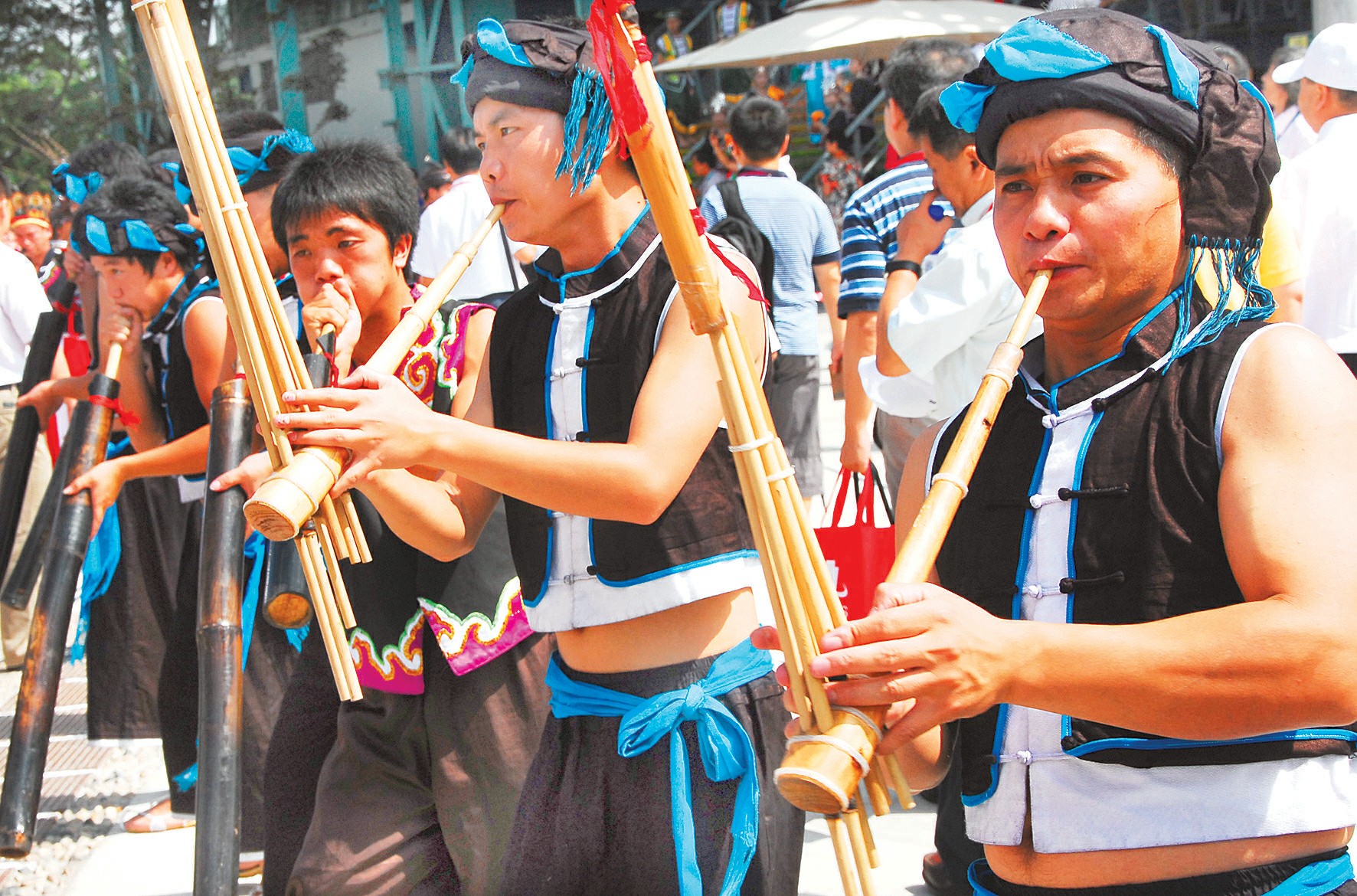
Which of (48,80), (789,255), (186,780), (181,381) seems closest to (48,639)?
(181,381)

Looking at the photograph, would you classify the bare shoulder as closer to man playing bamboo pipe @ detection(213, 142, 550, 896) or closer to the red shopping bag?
man playing bamboo pipe @ detection(213, 142, 550, 896)

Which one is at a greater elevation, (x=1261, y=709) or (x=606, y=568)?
(x=1261, y=709)

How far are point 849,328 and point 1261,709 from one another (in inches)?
123

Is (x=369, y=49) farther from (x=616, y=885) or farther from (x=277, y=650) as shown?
(x=616, y=885)

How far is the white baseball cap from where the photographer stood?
3668 millimetres

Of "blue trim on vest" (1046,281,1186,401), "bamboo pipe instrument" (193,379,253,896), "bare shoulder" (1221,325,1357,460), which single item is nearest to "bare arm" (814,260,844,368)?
"bamboo pipe instrument" (193,379,253,896)

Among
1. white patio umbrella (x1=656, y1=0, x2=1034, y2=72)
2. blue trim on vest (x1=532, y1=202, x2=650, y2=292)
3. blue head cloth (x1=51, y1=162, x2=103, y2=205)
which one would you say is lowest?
blue trim on vest (x1=532, y1=202, x2=650, y2=292)

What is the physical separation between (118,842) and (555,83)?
2973 millimetres

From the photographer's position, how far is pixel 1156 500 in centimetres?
127

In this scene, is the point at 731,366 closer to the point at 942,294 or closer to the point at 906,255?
the point at 942,294

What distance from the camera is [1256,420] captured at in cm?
121

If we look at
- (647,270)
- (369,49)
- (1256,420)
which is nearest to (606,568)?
(647,270)

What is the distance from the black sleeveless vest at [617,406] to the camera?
1962 mm

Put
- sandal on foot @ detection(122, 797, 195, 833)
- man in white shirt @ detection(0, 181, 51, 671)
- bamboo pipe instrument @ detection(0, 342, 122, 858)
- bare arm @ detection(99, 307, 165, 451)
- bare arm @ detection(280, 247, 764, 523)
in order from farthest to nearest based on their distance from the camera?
man in white shirt @ detection(0, 181, 51, 671)
sandal on foot @ detection(122, 797, 195, 833)
bare arm @ detection(99, 307, 165, 451)
bamboo pipe instrument @ detection(0, 342, 122, 858)
bare arm @ detection(280, 247, 764, 523)
